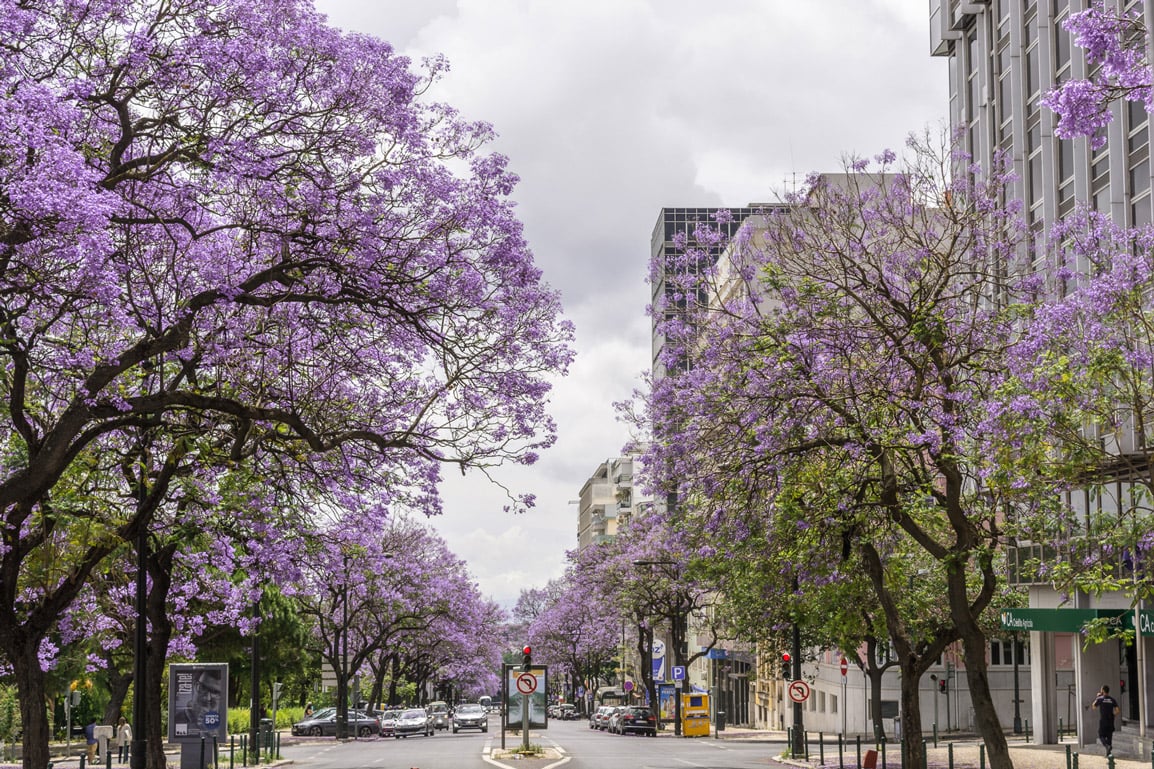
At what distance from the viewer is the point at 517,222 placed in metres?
14.9

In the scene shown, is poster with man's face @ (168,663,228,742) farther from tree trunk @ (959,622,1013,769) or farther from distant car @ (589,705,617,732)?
distant car @ (589,705,617,732)

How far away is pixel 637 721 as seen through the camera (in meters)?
65.2

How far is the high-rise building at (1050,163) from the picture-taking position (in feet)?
114

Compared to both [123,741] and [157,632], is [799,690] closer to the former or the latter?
[157,632]

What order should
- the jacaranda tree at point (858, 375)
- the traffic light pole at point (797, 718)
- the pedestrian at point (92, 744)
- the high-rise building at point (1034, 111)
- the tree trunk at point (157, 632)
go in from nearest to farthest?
the jacaranda tree at point (858, 375) → the tree trunk at point (157, 632) → the high-rise building at point (1034, 111) → the traffic light pole at point (797, 718) → the pedestrian at point (92, 744)

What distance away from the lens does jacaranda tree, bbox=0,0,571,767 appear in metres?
12.4

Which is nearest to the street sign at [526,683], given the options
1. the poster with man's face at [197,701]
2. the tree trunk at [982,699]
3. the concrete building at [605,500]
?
the poster with man's face at [197,701]

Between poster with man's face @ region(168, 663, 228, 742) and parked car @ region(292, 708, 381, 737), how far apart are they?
32179 mm

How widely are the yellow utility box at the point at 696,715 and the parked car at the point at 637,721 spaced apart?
3448 mm

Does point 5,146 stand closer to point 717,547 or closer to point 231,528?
point 231,528

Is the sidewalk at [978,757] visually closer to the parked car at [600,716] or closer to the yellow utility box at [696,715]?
the yellow utility box at [696,715]

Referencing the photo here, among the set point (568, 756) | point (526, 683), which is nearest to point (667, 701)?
point (568, 756)

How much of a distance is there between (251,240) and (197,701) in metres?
18.9

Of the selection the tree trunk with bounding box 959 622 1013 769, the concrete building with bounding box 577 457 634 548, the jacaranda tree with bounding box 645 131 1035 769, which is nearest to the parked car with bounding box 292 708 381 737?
the jacaranda tree with bounding box 645 131 1035 769
